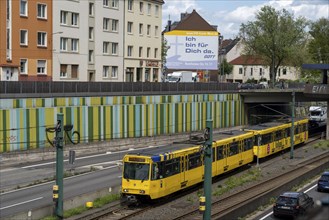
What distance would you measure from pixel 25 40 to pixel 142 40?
24.2 metres

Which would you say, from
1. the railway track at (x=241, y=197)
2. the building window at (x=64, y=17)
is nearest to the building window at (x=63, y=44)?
the building window at (x=64, y=17)

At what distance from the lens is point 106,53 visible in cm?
7119

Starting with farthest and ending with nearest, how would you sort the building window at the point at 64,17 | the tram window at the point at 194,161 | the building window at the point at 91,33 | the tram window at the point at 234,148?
the building window at the point at 91,33 < the building window at the point at 64,17 < the tram window at the point at 234,148 < the tram window at the point at 194,161

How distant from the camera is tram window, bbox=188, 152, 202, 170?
31594 millimetres

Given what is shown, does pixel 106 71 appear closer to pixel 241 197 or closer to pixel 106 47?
pixel 106 47

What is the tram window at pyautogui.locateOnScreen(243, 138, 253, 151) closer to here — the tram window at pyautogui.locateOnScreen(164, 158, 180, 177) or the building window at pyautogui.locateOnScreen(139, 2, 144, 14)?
the tram window at pyautogui.locateOnScreen(164, 158, 180, 177)

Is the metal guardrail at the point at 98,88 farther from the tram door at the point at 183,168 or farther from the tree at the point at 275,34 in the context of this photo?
the tree at the point at 275,34

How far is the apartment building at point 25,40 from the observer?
55.2m

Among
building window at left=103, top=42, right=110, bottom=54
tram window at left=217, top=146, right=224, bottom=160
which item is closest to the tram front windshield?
tram window at left=217, top=146, right=224, bottom=160

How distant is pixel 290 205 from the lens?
84.5ft

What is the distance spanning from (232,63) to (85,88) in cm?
9207

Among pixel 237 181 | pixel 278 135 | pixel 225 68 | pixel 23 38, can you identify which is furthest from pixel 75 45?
pixel 225 68

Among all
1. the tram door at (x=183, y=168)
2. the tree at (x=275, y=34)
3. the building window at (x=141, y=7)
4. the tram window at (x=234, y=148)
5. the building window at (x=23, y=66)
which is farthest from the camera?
the tree at (x=275, y=34)

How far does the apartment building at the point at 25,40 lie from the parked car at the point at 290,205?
3704 cm
